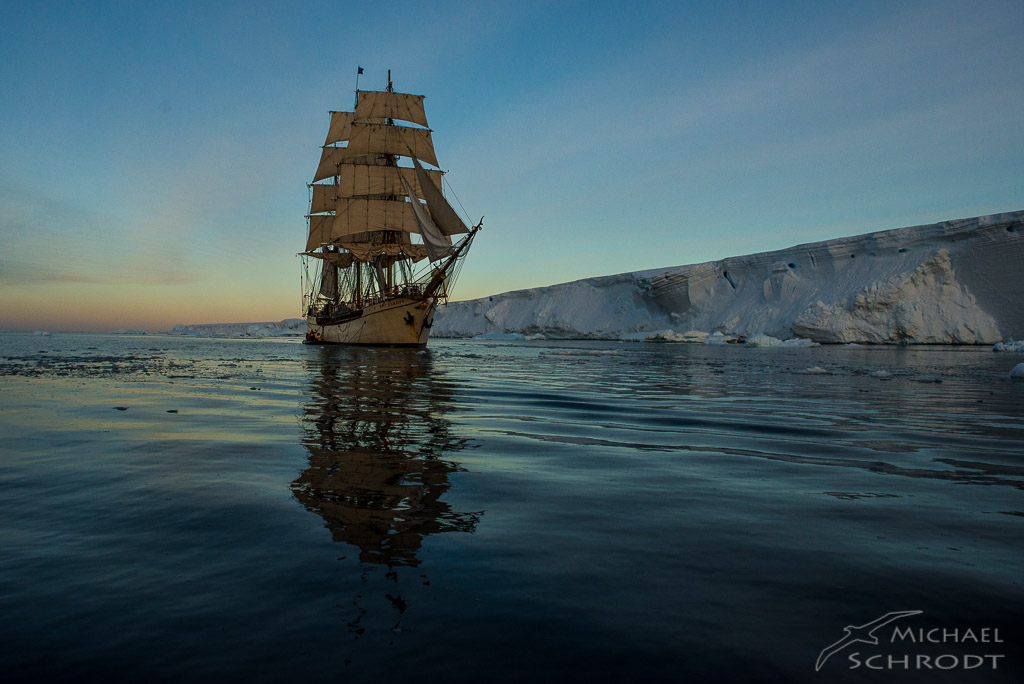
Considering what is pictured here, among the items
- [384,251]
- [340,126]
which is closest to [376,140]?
[384,251]

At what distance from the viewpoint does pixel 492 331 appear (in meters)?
75.7

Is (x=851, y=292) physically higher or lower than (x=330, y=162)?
lower

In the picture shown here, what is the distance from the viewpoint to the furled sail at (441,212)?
1221 inches

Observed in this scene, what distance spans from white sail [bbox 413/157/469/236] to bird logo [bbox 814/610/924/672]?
3064cm

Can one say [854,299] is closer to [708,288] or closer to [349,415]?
[708,288]

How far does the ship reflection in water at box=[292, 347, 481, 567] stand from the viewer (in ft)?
8.29

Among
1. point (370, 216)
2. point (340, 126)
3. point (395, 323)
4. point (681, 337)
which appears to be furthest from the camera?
point (340, 126)

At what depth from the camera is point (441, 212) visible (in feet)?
103

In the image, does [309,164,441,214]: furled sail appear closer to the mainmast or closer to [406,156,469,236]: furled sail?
the mainmast

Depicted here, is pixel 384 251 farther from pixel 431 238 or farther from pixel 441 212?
pixel 431 238

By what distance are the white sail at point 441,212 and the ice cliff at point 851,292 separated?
26.4 metres

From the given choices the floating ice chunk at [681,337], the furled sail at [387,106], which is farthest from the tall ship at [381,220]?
the floating ice chunk at [681,337]

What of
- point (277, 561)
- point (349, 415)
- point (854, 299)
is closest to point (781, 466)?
point (277, 561)

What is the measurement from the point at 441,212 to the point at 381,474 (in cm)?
2915
